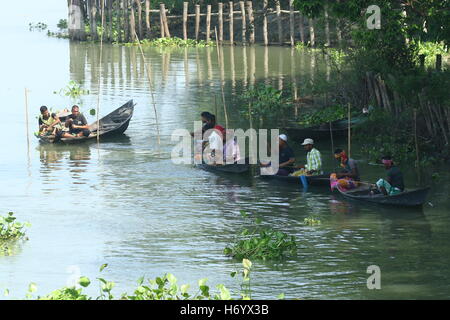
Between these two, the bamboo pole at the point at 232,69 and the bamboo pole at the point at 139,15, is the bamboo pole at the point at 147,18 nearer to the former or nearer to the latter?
the bamboo pole at the point at 139,15

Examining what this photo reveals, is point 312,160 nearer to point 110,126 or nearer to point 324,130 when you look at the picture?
point 324,130

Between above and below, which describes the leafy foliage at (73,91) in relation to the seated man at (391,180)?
above

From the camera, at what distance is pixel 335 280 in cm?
1476

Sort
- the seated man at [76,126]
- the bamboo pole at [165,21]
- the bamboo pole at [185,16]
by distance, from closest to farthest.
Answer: the seated man at [76,126] < the bamboo pole at [185,16] < the bamboo pole at [165,21]

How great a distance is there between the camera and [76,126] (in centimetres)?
2647

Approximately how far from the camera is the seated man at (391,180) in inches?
733

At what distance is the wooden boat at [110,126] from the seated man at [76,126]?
136 millimetres

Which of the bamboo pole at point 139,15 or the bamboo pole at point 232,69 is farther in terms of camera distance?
the bamboo pole at point 139,15

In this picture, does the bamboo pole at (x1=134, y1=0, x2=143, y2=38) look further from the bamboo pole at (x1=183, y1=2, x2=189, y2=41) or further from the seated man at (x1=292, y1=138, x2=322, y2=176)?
the seated man at (x1=292, y1=138, x2=322, y2=176)

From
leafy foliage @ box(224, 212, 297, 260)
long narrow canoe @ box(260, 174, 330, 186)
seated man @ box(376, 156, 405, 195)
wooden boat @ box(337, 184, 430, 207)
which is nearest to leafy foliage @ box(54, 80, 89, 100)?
long narrow canoe @ box(260, 174, 330, 186)

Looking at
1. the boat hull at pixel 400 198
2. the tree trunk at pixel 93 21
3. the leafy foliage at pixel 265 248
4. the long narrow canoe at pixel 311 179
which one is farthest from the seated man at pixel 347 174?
the tree trunk at pixel 93 21

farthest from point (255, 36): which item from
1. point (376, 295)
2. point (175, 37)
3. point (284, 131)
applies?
point (376, 295)

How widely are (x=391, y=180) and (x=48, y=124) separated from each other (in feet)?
37.7
